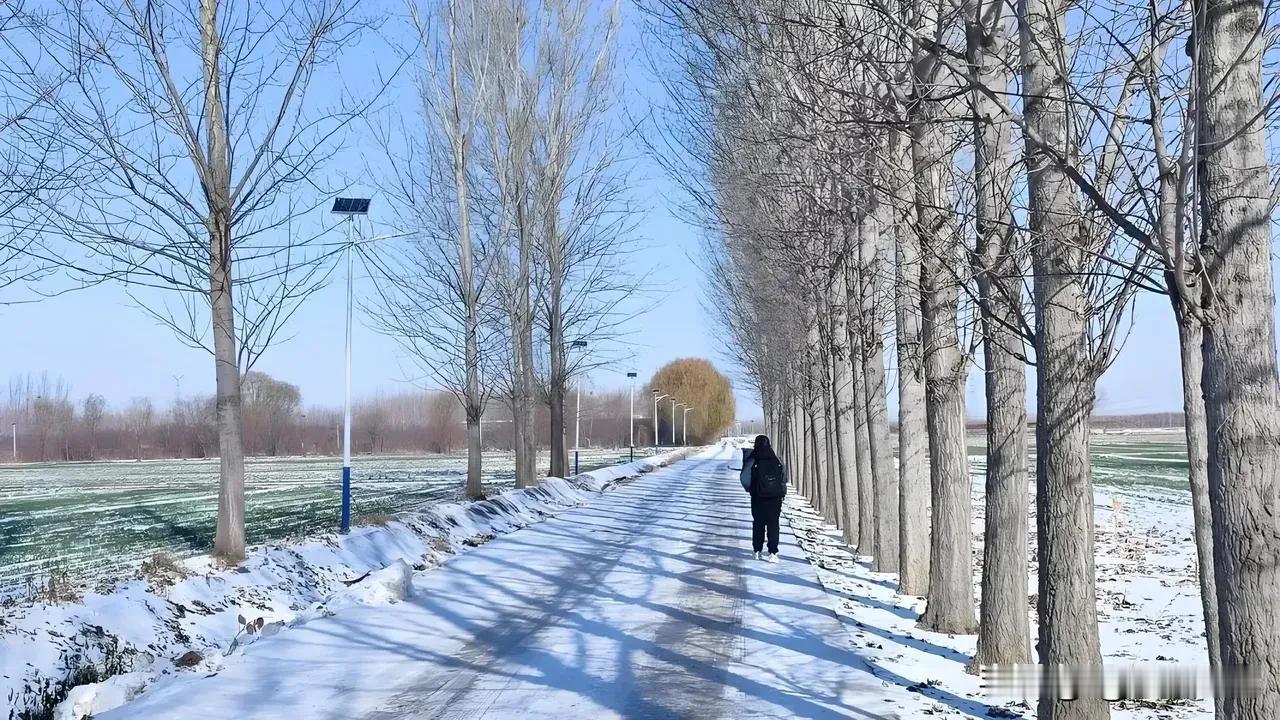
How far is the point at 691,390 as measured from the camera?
146 m

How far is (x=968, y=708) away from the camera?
7379mm

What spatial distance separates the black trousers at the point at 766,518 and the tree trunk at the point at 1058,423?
960 centimetres

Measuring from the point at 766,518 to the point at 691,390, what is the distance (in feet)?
425

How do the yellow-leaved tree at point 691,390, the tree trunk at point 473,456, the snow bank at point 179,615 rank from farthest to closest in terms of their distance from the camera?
the yellow-leaved tree at point 691,390 → the tree trunk at point 473,456 → the snow bank at point 179,615

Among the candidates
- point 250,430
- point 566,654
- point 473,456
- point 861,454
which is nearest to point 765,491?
point 861,454

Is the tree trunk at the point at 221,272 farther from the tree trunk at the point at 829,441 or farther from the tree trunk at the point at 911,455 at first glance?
the tree trunk at the point at 829,441

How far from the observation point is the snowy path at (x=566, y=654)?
738cm

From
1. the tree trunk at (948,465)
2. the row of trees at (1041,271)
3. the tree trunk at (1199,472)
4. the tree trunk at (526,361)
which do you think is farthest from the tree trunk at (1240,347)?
the tree trunk at (526,361)

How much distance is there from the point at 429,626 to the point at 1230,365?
26.1ft

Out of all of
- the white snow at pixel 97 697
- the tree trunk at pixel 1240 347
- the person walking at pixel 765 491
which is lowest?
the white snow at pixel 97 697

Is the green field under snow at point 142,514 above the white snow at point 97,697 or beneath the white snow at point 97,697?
beneath

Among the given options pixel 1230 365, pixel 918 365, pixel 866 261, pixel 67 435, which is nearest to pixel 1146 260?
pixel 1230 365

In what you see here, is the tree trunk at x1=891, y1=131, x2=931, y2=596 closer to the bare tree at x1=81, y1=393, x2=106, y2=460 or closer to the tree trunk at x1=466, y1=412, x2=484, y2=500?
the tree trunk at x1=466, y1=412, x2=484, y2=500

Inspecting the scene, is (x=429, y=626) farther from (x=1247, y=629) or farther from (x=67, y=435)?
(x=67, y=435)
